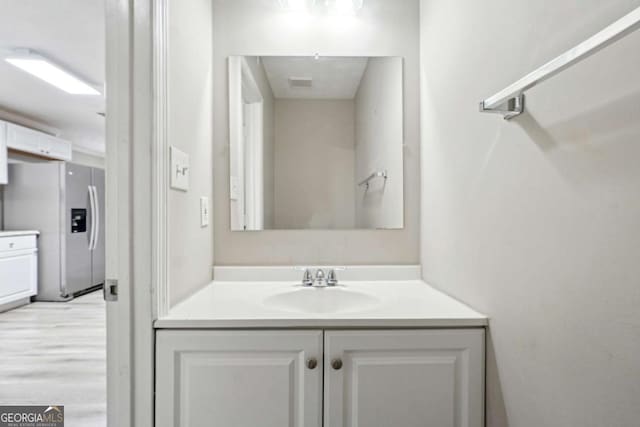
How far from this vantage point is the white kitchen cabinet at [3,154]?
3.82m

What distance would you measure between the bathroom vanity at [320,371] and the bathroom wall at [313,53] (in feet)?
2.02

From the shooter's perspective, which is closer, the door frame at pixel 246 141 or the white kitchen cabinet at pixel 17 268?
the door frame at pixel 246 141

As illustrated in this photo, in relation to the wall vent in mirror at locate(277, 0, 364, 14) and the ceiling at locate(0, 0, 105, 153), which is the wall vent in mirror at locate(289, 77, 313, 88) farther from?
the ceiling at locate(0, 0, 105, 153)

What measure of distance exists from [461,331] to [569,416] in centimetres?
34

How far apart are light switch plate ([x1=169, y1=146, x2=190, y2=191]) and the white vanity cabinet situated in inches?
18.2

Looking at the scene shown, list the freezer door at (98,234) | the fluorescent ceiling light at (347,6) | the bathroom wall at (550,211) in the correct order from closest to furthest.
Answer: the bathroom wall at (550,211)
the fluorescent ceiling light at (347,6)
the freezer door at (98,234)

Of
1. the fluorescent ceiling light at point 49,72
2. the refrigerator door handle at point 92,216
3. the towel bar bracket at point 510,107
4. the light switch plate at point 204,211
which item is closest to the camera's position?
the towel bar bracket at point 510,107

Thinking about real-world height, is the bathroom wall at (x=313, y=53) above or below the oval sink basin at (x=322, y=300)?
above

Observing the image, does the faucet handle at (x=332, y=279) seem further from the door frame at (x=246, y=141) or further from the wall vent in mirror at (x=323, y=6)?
the wall vent in mirror at (x=323, y=6)

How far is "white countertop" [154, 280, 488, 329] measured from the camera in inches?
40.2

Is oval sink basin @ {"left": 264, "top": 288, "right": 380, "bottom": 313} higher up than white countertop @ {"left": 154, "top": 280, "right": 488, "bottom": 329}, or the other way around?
white countertop @ {"left": 154, "top": 280, "right": 488, "bottom": 329}

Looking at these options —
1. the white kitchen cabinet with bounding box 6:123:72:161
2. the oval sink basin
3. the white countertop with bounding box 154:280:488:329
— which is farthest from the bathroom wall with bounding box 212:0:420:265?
the white kitchen cabinet with bounding box 6:123:72:161

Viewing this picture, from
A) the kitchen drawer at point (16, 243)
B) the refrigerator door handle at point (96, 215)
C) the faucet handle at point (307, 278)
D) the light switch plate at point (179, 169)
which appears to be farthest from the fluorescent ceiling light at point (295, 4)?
the refrigerator door handle at point (96, 215)

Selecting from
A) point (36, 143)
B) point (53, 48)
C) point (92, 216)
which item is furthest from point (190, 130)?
point (36, 143)
